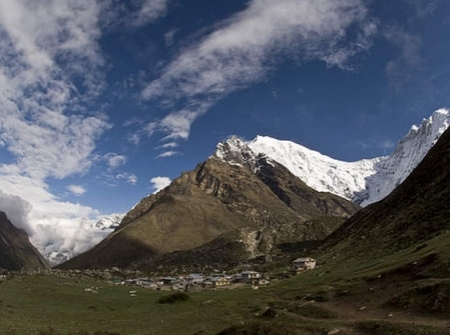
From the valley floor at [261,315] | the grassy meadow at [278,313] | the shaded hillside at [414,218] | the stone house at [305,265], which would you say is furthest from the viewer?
the stone house at [305,265]

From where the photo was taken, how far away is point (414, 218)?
407 ft

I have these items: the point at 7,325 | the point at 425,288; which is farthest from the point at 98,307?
the point at 425,288

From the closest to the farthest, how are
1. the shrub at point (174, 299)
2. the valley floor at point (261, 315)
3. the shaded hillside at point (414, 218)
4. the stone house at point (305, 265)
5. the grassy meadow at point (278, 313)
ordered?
the valley floor at point (261, 315) → the grassy meadow at point (278, 313) → the shrub at point (174, 299) → the shaded hillside at point (414, 218) → the stone house at point (305, 265)

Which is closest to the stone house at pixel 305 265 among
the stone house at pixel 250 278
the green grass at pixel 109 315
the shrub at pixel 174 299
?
the stone house at pixel 250 278

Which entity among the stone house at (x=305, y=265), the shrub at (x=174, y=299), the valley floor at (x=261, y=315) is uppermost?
the stone house at (x=305, y=265)

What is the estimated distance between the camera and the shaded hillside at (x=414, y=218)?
105688mm

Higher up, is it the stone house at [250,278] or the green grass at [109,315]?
the stone house at [250,278]

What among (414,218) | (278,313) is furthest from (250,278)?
(278,313)

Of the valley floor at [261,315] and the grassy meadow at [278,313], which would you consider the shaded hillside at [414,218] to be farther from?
the valley floor at [261,315]

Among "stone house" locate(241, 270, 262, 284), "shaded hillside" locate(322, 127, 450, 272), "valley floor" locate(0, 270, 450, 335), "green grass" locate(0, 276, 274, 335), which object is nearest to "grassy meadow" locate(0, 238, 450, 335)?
"valley floor" locate(0, 270, 450, 335)

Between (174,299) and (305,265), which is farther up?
(305,265)

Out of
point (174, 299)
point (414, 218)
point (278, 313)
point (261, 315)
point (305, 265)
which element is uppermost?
point (414, 218)

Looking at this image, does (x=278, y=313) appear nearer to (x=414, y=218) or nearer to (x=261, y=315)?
(x=261, y=315)

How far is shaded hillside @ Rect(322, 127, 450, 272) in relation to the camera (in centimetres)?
10569
